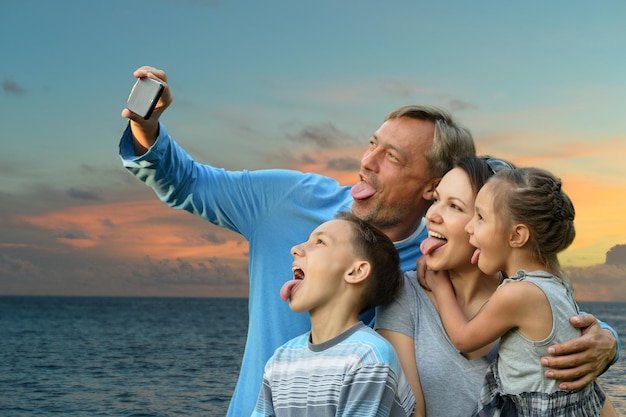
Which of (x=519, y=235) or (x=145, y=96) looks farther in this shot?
(x=145, y=96)

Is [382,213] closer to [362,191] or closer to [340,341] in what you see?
[362,191]

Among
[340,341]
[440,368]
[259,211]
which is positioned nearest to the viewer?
[340,341]

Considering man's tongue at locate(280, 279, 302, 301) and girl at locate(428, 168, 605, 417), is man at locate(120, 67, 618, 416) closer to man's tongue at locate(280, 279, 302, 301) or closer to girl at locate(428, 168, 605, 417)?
man's tongue at locate(280, 279, 302, 301)

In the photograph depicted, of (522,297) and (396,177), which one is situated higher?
(396,177)

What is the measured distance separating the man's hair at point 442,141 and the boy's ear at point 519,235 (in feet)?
3.25

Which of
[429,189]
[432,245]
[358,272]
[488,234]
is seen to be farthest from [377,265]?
[429,189]

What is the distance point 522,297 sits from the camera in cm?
344

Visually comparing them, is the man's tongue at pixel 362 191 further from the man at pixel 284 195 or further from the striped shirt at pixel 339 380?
the striped shirt at pixel 339 380

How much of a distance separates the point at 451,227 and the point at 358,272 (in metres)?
0.45

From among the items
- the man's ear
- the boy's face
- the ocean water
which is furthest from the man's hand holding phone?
the ocean water

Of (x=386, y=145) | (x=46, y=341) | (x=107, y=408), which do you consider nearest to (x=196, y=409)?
(x=107, y=408)

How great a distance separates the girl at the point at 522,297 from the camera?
3.46 m

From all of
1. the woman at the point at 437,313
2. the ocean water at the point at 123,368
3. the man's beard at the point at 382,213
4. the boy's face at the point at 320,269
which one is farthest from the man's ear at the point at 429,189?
the ocean water at the point at 123,368

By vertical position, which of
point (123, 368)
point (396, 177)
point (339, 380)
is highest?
point (396, 177)
